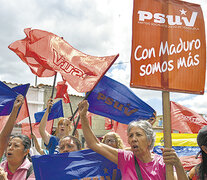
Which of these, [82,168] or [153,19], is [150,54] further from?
[82,168]

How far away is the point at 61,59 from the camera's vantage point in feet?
13.5

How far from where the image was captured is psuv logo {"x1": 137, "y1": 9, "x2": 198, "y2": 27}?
8.00 ft

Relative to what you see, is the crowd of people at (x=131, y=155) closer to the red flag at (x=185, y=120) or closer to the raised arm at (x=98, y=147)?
the raised arm at (x=98, y=147)

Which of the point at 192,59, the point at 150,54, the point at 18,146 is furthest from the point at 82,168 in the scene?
the point at 192,59

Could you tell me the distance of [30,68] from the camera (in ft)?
15.3

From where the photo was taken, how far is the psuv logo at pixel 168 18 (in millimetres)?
2439

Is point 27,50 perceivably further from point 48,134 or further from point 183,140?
point 183,140

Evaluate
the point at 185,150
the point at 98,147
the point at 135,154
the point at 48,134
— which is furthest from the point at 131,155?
the point at 185,150

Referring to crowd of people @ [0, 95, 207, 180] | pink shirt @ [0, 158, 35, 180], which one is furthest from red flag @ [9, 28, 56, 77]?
pink shirt @ [0, 158, 35, 180]

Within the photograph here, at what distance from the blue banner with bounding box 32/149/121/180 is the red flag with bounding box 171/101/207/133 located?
4.41 meters

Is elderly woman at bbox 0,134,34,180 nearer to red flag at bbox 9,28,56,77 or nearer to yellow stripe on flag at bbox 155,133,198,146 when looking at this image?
red flag at bbox 9,28,56,77

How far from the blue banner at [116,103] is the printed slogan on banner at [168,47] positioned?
2.18 m

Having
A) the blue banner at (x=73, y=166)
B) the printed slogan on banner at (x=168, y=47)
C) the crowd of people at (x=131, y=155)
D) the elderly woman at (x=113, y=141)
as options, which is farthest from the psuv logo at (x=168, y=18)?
the elderly woman at (x=113, y=141)

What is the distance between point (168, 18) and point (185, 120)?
4841mm
